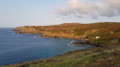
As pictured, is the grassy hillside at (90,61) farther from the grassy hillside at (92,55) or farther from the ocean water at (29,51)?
the ocean water at (29,51)

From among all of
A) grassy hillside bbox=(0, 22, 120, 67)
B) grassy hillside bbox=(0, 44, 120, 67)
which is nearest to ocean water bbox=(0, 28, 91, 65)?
grassy hillside bbox=(0, 22, 120, 67)

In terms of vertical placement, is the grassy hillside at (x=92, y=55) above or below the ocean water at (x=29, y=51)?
above

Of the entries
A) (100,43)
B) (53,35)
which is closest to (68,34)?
(53,35)

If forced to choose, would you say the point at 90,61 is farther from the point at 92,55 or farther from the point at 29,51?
the point at 29,51

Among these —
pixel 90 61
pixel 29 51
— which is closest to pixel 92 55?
pixel 90 61

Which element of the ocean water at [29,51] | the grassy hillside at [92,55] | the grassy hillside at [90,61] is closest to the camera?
the grassy hillside at [90,61]

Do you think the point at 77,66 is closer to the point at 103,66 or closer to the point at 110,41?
the point at 103,66

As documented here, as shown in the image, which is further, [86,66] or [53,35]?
[53,35]

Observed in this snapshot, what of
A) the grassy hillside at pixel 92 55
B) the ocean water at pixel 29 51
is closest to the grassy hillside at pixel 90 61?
the grassy hillside at pixel 92 55

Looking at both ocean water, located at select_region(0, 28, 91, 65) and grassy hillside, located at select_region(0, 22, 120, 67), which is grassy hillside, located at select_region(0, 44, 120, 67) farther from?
ocean water, located at select_region(0, 28, 91, 65)

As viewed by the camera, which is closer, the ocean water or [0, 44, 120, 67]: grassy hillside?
[0, 44, 120, 67]: grassy hillside

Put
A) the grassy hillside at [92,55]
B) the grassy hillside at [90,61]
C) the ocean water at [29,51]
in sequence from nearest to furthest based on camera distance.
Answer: the grassy hillside at [90,61], the grassy hillside at [92,55], the ocean water at [29,51]

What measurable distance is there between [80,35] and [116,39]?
43.8 m

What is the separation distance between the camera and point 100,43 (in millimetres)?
68938
